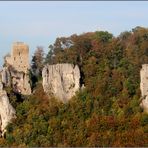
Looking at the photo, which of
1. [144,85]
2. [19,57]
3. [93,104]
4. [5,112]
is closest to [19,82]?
[19,57]

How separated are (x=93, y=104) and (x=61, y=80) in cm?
261

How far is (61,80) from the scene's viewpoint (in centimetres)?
6750

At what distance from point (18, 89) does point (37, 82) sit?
1341 mm

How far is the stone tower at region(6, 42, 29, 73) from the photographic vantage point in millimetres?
68938

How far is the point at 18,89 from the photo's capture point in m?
68.4

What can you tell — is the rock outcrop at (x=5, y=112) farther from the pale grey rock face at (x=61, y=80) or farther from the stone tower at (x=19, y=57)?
the stone tower at (x=19, y=57)

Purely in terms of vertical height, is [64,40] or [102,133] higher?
[64,40]

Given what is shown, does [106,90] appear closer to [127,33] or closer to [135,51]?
[135,51]

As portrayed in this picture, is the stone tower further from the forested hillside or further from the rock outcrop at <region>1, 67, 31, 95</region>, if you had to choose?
the forested hillside

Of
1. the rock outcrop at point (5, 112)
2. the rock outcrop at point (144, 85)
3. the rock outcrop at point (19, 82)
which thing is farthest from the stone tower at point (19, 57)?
the rock outcrop at point (144, 85)

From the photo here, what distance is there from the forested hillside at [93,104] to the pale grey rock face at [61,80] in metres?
0.48

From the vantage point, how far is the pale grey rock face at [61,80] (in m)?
67.2

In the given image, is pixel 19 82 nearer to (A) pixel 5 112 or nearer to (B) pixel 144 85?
(A) pixel 5 112

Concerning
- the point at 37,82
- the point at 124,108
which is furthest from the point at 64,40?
the point at 124,108
